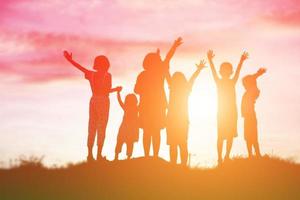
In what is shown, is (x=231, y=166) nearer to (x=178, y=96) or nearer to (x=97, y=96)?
(x=178, y=96)

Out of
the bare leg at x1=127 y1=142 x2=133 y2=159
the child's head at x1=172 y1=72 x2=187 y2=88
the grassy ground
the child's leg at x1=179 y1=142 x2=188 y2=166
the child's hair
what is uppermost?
the child's hair

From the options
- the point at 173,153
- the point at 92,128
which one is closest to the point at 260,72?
the point at 173,153

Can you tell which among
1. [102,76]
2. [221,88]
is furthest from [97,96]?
[221,88]

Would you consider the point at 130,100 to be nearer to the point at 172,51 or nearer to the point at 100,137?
the point at 100,137

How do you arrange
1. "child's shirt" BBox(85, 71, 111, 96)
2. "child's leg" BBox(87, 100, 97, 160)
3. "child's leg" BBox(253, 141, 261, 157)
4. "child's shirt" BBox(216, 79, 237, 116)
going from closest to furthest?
1. "child's leg" BBox(87, 100, 97, 160)
2. "child's shirt" BBox(85, 71, 111, 96)
3. "child's shirt" BBox(216, 79, 237, 116)
4. "child's leg" BBox(253, 141, 261, 157)

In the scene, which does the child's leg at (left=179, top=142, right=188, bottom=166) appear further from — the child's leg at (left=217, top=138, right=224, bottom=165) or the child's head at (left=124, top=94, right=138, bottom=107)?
the child's head at (left=124, top=94, right=138, bottom=107)

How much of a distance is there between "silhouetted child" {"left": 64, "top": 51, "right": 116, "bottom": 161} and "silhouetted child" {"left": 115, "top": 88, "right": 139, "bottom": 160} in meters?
1.68

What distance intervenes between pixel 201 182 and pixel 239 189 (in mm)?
1100

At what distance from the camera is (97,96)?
17531 millimetres

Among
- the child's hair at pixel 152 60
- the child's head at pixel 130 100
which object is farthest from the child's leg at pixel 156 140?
the child's head at pixel 130 100

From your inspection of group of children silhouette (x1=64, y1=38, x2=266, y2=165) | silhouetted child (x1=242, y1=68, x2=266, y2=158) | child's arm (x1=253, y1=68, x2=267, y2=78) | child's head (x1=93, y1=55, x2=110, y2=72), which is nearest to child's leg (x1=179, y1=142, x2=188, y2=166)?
group of children silhouette (x1=64, y1=38, x2=266, y2=165)

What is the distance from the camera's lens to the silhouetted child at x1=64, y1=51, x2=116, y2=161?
17.4 meters

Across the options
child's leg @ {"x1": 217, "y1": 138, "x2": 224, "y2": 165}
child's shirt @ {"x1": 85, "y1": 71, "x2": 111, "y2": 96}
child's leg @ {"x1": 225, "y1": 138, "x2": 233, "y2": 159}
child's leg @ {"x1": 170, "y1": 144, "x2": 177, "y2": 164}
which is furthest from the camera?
child's leg @ {"x1": 225, "y1": 138, "x2": 233, "y2": 159}

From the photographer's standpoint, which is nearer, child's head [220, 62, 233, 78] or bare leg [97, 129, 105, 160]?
bare leg [97, 129, 105, 160]
